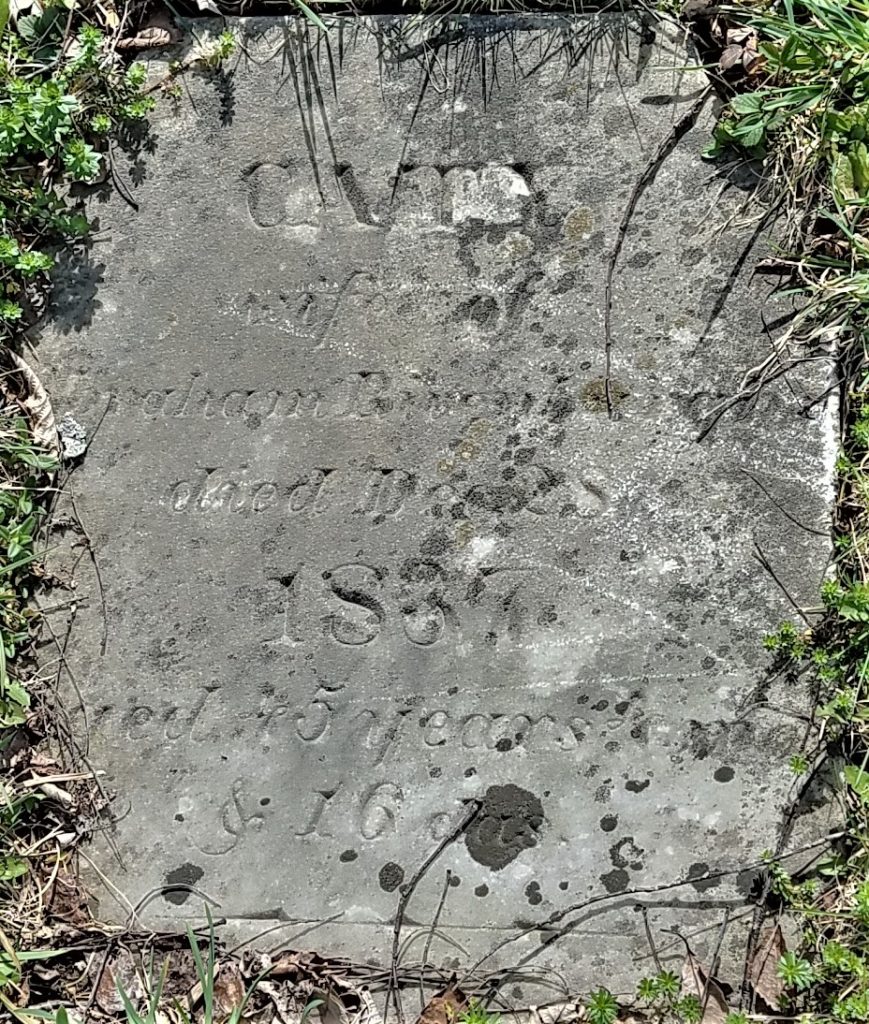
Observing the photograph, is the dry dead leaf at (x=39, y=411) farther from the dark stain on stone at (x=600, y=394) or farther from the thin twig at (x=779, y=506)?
the thin twig at (x=779, y=506)

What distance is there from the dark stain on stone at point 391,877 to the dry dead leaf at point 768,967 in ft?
2.76

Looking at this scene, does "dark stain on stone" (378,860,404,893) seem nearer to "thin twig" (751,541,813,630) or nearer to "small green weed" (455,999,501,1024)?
"small green weed" (455,999,501,1024)

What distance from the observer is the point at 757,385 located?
7.72ft

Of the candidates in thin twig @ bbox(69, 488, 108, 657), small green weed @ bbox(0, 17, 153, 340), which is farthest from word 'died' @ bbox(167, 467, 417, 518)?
small green weed @ bbox(0, 17, 153, 340)

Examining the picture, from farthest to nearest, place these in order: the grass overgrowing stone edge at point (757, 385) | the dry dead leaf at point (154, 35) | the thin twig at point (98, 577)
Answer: the dry dead leaf at point (154, 35), the thin twig at point (98, 577), the grass overgrowing stone edge at point (757, 385)

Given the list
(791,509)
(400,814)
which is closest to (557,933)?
(400,814)

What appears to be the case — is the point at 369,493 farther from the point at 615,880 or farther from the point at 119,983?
the point at 119,983

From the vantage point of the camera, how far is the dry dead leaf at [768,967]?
7.38 ft

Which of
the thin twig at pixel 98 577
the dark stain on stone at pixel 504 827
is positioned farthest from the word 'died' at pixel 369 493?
the dark stain on stone at pixel 504 827

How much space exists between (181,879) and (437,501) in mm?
1102

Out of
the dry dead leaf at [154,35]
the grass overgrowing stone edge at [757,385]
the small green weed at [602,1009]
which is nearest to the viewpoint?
the small green weed at [602,1009]

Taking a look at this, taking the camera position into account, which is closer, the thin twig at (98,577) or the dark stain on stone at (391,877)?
the dark stain on stone at (391,877)

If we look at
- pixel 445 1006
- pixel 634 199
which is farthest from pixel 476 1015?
pixel 634 199

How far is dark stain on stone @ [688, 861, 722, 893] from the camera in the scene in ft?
7.32
